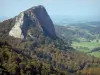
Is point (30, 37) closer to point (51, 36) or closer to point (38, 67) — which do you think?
point (51, 36)

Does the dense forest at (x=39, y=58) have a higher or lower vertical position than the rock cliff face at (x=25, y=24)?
lower

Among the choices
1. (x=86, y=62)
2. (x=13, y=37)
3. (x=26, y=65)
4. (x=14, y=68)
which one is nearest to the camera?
(x=14, y=68)

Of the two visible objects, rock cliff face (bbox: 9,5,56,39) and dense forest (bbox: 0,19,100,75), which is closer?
dense forest (bbox: 0,19,100,75)

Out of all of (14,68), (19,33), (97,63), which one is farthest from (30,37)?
(14,68)

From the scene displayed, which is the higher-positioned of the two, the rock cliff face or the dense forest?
the rock cliff face

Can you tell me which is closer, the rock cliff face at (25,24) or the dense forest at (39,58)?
the dense forest at (39,58)

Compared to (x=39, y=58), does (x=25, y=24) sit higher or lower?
higher

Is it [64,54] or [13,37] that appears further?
[13,37]

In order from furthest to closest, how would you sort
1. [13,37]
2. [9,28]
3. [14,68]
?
[9,28], [13,37], [14,68]

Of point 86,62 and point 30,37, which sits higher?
point 30,37

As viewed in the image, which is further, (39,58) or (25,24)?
(25,24)
